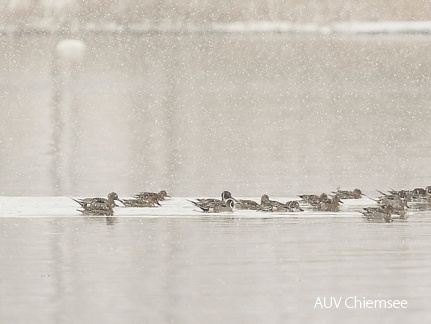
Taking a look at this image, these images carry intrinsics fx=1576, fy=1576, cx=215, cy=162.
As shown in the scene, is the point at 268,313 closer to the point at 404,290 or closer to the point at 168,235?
the point at 404,290

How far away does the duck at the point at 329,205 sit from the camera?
25.0 meters

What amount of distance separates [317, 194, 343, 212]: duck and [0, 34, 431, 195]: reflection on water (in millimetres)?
2968

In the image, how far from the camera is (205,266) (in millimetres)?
19938

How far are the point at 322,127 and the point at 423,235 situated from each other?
26493 millimetres

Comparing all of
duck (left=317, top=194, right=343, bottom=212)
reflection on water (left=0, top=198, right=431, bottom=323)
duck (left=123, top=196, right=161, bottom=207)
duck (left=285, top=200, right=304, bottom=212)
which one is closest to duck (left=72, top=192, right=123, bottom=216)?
reflection on water (left=0, top=198, right=431, bottom=323)

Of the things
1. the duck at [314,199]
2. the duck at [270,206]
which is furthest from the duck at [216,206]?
the duck at [314,199]

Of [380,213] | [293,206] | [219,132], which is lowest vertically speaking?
[380,213]

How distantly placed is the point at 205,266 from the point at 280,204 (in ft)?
17.1

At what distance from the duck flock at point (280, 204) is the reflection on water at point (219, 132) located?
8.69ft

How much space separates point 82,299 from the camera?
17891 millimetres

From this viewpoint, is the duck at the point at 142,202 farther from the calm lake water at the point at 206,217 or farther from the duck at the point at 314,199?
the duck at the point at 314,199

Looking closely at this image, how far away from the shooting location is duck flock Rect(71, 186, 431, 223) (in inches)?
955

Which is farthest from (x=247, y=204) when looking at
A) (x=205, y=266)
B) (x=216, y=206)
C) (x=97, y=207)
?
(x=205, y=266)

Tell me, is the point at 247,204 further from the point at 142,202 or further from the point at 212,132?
the point at 212,132
